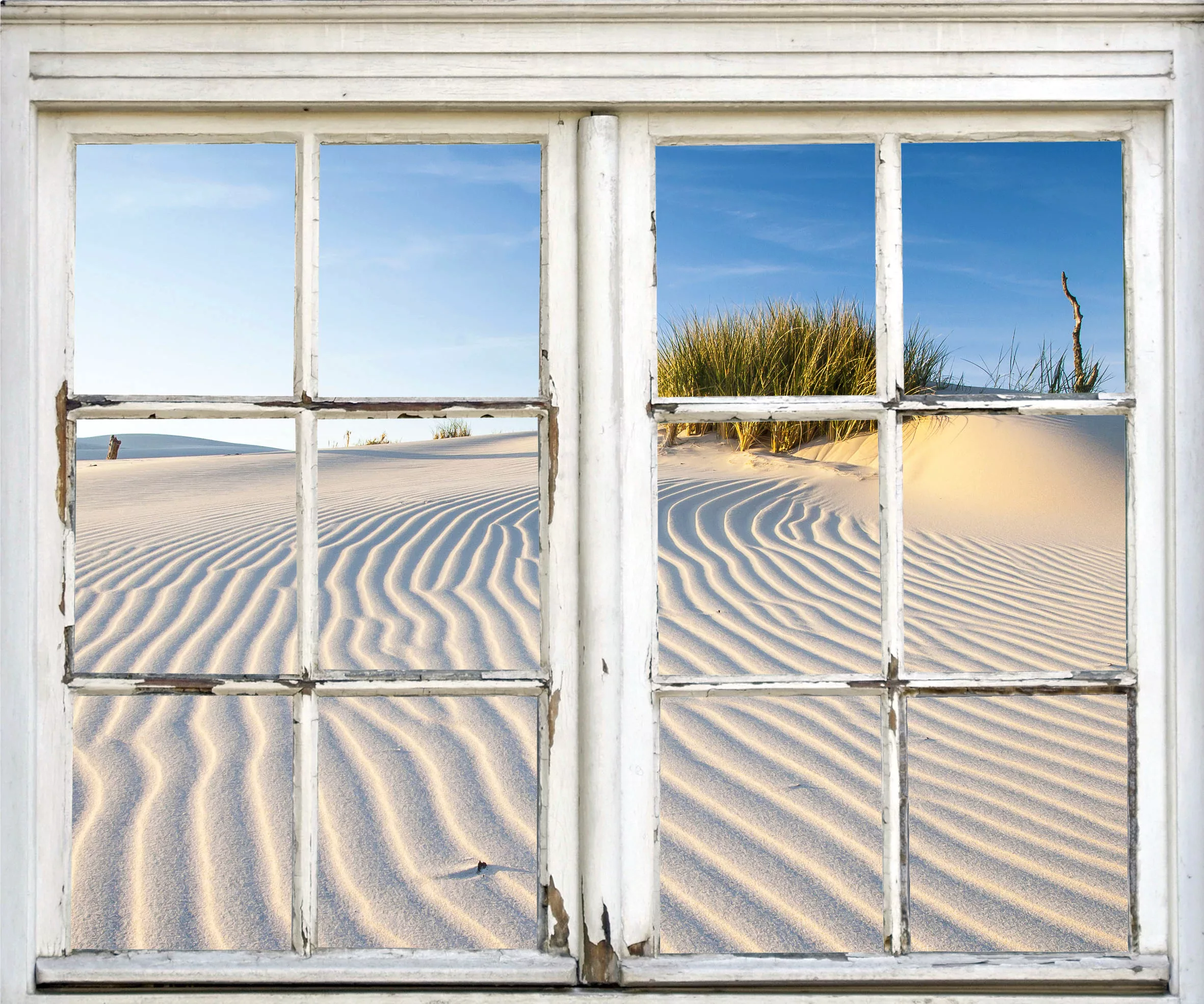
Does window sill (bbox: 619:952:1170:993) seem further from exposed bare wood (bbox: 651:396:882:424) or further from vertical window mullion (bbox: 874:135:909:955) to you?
exposed bare wood (bbox: 651:396:882:424)

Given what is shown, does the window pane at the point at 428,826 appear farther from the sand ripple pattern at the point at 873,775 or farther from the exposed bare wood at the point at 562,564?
the exposed bare wood at the point at 562,564

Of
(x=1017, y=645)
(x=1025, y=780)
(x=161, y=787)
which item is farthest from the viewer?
(x=1017, y=645)

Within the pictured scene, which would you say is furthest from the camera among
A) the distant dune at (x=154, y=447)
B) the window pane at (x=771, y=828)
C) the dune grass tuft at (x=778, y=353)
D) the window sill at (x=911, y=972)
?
the distant dune at (x=154, y=447)

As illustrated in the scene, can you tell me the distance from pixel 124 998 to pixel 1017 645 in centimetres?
498

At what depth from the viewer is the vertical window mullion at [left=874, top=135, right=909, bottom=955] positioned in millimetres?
1067

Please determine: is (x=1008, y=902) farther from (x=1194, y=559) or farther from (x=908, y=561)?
(x=908, y=561)

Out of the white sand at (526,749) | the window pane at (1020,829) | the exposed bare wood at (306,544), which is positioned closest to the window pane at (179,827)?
the white sand at (526,749)

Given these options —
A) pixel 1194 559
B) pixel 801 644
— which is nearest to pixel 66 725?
pixel 1194 559

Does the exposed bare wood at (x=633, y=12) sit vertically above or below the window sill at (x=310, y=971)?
above

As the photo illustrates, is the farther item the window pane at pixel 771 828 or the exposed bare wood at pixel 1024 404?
the window pane at pixel 771 828

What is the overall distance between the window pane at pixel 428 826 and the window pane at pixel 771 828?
1.87 feet

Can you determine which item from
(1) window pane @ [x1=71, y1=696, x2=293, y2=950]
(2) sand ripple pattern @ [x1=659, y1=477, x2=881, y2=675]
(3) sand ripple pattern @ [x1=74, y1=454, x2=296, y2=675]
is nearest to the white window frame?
(1) window pane @ [x1=71, y1=696, x2=293, y2=950]

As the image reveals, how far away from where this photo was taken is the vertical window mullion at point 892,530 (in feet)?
3.50

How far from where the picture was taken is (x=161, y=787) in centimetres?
322
